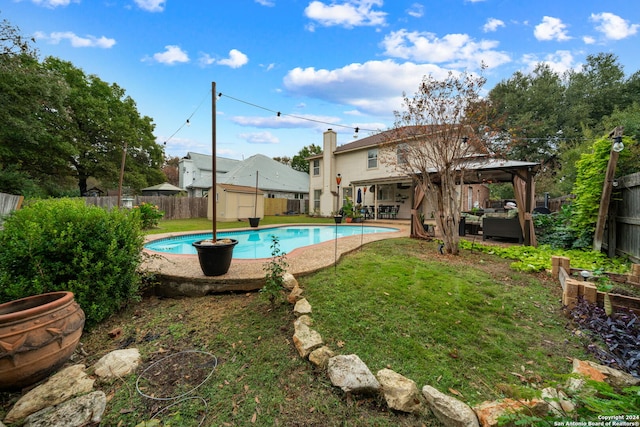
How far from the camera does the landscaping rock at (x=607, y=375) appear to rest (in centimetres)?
186

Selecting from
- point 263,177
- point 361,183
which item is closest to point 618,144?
point 361,183

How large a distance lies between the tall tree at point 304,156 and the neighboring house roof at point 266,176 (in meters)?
7.61

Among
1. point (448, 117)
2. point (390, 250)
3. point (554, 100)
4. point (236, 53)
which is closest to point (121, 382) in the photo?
point (390, 250)

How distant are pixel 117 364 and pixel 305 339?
5.47ft

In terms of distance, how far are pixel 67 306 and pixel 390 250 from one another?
18.5 ft

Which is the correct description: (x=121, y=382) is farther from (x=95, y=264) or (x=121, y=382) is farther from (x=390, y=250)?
(x=390, y=250)

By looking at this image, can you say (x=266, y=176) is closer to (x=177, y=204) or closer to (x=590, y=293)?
(x=177, y=204)

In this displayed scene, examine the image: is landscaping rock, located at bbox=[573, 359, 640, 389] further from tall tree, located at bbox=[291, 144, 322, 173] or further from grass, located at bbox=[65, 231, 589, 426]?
tall tree, located at bbox=[291, 144, 322, 173]

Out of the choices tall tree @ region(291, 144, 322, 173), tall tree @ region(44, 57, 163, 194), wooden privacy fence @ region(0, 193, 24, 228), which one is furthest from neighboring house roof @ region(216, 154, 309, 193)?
wooden privacy fence @ region(0, 193, 24, 228)

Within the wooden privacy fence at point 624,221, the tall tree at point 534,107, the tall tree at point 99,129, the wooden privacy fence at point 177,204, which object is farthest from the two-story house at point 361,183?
the tall tree at point 99,129

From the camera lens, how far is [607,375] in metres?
1.93

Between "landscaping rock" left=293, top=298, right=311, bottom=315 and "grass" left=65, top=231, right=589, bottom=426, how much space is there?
103mm

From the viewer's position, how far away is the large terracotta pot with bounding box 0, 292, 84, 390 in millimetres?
1771

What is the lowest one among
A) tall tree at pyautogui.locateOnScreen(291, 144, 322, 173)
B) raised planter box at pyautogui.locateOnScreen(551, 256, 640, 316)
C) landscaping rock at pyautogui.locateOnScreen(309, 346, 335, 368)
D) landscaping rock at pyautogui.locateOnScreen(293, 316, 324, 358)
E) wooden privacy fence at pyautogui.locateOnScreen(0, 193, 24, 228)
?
landscaping rock at pyautogui.locateOnScreen(309, 346, 335, 368)
